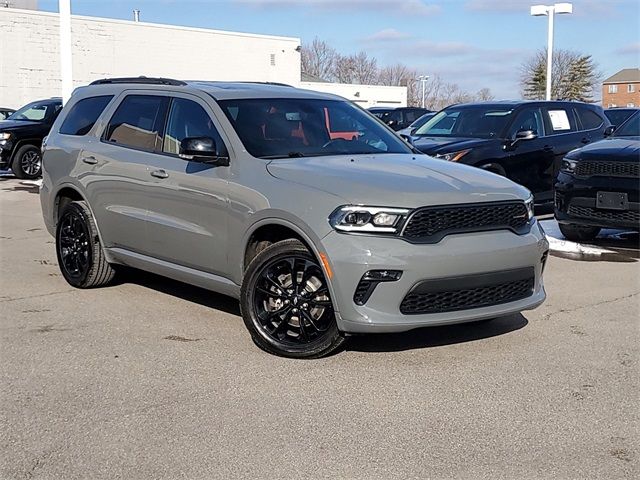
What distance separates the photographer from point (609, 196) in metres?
8.64

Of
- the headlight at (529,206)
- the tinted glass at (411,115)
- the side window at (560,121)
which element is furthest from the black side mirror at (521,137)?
the tinted glass at (411,115)

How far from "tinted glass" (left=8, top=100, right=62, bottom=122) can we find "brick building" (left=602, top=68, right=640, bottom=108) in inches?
3394

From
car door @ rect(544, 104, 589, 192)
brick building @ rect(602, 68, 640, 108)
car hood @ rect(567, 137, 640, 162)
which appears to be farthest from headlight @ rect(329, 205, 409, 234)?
brick building @ rect(602, 68, 640, 108)

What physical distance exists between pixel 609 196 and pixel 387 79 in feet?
267

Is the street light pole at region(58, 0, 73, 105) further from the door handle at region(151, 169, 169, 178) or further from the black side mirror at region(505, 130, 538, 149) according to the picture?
the door handle at region(151, 169, 169, 178)

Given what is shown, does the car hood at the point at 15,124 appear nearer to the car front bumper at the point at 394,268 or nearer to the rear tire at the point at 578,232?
the rear tire at the point at 578,232

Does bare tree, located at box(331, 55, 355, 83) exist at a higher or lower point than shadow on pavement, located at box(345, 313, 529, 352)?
higher

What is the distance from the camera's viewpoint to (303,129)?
601 centimetres

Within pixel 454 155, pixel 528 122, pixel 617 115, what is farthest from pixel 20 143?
pixel 617 115

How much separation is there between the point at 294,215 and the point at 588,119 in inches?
350

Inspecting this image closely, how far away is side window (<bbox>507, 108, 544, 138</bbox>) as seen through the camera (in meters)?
11.3

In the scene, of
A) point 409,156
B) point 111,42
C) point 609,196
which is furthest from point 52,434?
point 111,42

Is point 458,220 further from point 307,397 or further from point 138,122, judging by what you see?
point 138,122

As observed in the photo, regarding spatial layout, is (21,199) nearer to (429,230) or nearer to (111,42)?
(429,230)
